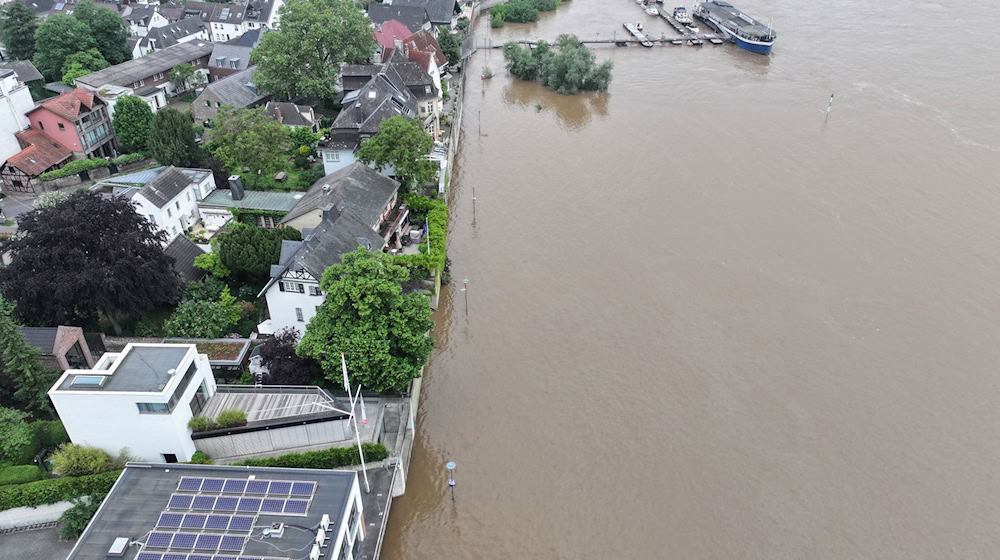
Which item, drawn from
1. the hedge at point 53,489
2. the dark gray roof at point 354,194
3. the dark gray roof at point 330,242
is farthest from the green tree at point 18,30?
the hedge at point 53,489

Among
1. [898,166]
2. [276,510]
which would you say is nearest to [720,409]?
[276,510]

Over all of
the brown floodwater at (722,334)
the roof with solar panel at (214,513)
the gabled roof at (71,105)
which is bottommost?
the brown floodwater at (722,334)

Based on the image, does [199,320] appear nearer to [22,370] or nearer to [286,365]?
[286,365]

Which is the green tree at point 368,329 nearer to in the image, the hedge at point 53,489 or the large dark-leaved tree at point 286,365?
the large dark-leaved tree at point 286,365

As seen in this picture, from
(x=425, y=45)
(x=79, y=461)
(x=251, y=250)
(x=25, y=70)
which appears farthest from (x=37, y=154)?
(x=425, y=45)

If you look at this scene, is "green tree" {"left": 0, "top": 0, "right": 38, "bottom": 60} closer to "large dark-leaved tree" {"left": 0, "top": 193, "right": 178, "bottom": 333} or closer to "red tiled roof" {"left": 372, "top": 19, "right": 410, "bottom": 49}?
Answer: "red tiled roof" {"left": 372, "top": 19, "right": 410, "bottom": 49}
